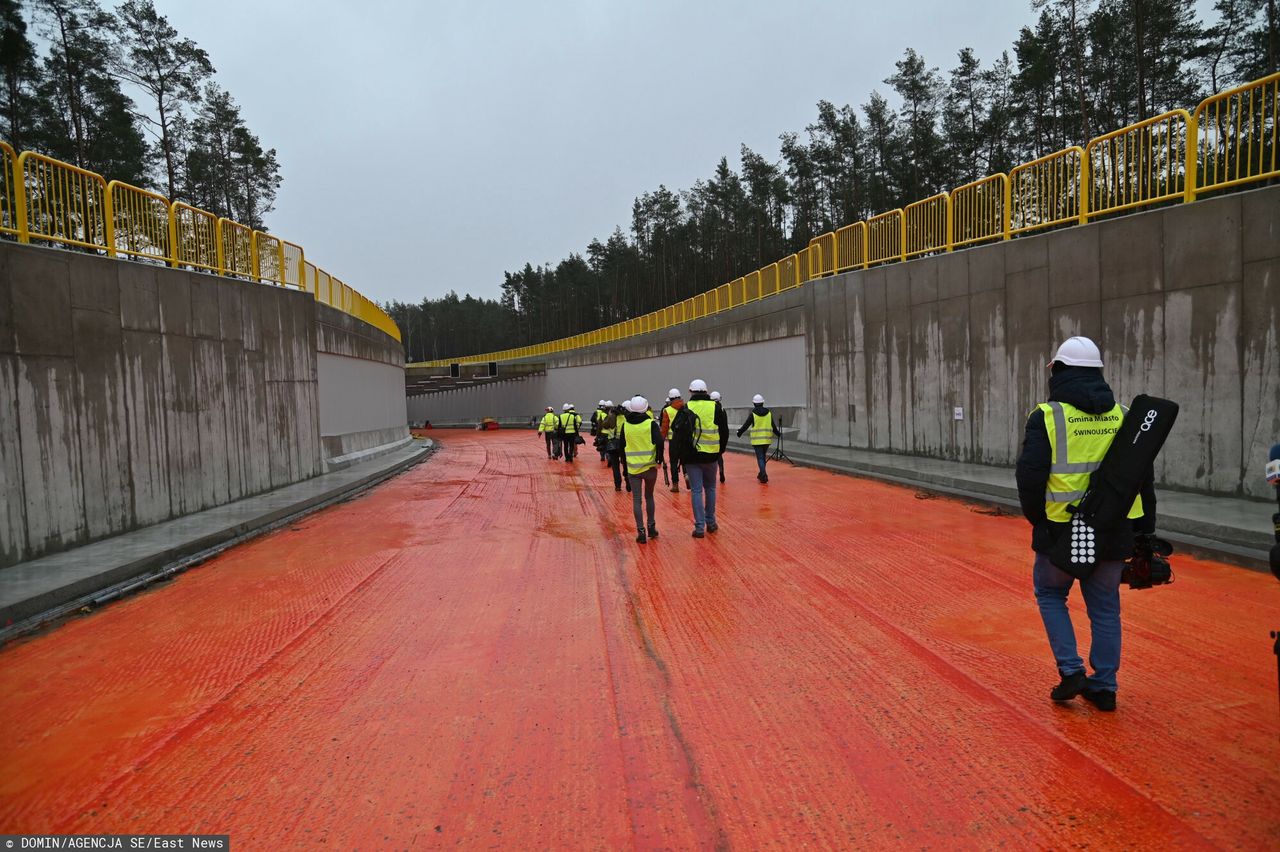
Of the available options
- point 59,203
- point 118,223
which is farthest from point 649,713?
point 118,223

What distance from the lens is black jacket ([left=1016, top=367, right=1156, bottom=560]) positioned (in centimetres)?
383

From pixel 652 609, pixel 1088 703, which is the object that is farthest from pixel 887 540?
pixel 1088 703

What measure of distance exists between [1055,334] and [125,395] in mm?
14073

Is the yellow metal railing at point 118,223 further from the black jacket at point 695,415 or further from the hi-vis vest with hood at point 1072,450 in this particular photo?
the hi-vis vest with hood at point 1072,450

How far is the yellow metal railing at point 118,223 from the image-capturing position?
28.4ft

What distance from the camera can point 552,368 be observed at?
5259 centimetres

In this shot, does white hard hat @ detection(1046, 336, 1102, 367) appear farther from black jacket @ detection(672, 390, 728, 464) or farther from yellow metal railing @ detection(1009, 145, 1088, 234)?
yellow metal railing @ detection(1009, 145, 1088, 234)

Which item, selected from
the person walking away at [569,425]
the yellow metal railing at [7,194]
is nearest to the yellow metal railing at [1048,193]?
the person walking away at [569,425]

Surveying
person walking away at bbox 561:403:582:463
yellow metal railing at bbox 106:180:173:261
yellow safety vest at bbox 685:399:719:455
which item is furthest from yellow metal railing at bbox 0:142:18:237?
person walking away at bbox 561:403:582:463

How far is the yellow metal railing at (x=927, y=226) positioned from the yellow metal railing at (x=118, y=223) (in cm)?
1390

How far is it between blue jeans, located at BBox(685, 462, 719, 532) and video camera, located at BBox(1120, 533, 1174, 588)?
18.4ft

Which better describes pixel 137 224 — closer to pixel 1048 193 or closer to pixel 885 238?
pixel 1048 193

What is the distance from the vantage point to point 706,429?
926 cm

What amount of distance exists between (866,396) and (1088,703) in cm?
1525
